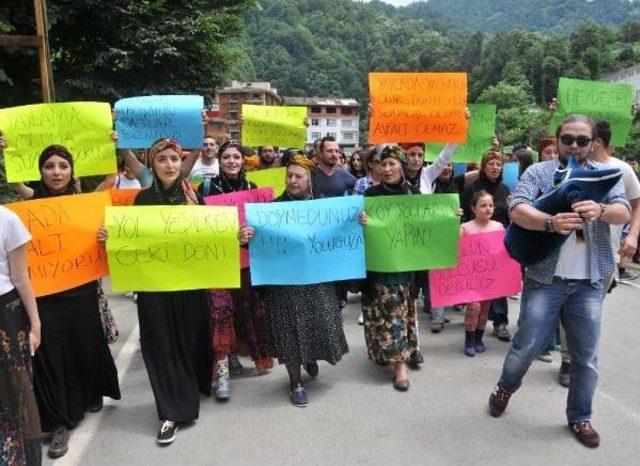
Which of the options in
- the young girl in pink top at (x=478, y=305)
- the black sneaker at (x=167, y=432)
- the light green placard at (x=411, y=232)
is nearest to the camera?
the black sneaker at (x=167, y=432)

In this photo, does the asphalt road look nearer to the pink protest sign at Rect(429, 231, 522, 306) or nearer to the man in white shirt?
the pink protest sign at Rect(429, 231, 522, 306)

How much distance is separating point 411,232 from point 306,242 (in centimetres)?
83

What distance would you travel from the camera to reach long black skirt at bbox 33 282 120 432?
10.6 ft

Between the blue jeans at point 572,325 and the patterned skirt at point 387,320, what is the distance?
0.93m

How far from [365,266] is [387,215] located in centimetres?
41

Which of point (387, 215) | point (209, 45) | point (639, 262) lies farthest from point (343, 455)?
point (209, 45)

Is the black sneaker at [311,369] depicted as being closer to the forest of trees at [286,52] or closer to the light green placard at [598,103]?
the light green placard at [598,103]

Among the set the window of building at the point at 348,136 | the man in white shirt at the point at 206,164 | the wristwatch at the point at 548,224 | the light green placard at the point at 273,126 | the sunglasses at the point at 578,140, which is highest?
the window of building at the point at 348,136

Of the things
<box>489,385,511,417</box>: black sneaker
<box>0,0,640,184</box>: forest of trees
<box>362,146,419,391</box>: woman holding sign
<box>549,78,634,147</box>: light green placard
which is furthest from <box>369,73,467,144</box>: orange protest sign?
<box>0,0,640,184</box>: forest of trees

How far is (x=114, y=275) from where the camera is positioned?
3.23 m

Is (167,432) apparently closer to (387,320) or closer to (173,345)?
(173,345)

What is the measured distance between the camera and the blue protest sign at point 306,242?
11.6 feet

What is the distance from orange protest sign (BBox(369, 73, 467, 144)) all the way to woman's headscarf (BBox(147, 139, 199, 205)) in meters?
1.93

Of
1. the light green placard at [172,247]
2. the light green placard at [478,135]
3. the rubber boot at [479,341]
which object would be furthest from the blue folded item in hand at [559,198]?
the light green placard at [478,135]
